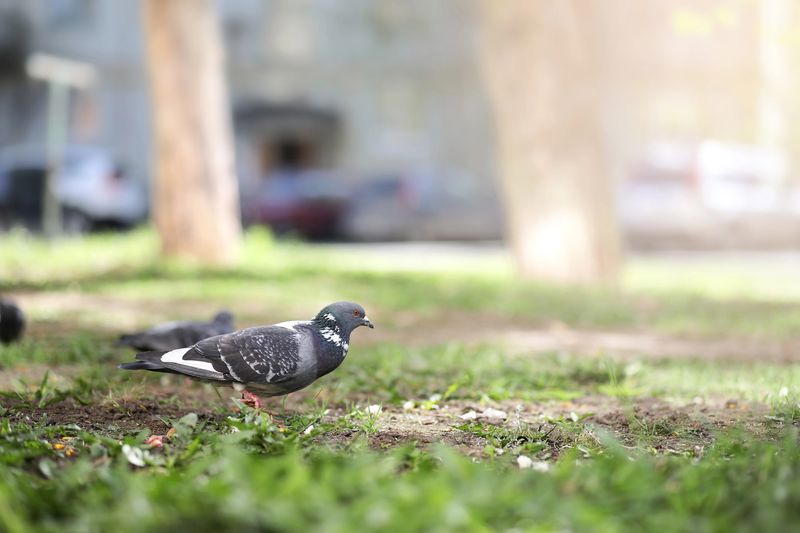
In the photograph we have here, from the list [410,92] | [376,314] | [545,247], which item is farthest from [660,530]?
[410,92]

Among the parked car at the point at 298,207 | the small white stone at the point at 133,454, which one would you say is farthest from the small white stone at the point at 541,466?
the parked car at the point at 298,207

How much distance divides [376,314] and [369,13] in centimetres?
2809

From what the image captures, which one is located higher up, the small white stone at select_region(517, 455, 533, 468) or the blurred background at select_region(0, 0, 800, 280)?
the blurred background at select_region(0, 0, 800, 280)

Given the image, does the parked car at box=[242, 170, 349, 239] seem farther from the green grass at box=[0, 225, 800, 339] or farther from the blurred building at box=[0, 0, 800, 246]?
the blurred building at box=[0, 0, 800, 246]

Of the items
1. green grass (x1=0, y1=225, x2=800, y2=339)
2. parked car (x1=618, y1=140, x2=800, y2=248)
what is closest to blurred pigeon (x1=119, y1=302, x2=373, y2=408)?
green grass (x1=0, y1=225, x2=800, y2=339)

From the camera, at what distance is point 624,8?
36.8 metres

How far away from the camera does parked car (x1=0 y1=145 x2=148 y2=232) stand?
20781mm

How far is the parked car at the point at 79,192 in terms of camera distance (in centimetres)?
2078

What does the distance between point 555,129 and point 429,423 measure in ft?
27.2

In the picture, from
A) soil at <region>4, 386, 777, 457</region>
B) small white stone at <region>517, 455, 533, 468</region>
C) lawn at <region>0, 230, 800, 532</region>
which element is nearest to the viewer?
lawn at <region>0, 230, 800, 532</region>

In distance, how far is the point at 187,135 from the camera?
13.0 m

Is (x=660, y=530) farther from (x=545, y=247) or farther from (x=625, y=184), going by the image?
(x=625, y=184)

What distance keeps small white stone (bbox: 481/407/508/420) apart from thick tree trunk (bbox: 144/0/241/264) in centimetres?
860

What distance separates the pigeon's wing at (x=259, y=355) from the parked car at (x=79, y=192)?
1738 centimetres
